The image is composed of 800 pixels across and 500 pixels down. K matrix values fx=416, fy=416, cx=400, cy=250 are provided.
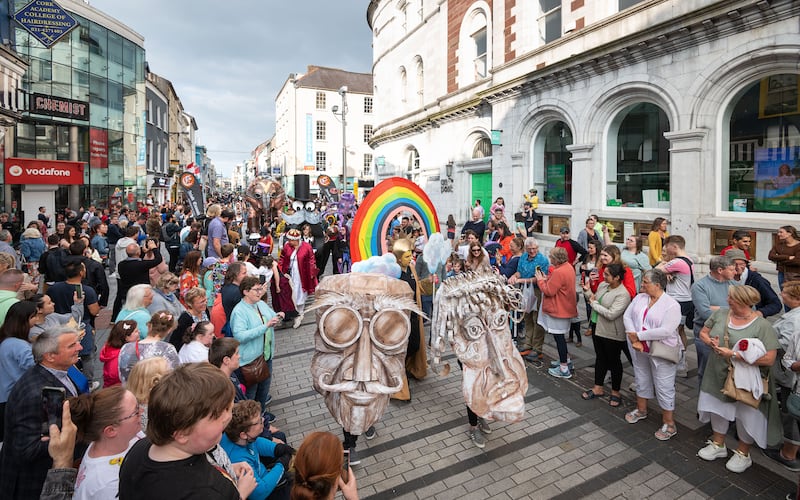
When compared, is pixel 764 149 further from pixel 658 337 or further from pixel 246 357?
pixel 246 357

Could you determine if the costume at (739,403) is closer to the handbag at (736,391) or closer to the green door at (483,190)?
the handbag at (736,391)

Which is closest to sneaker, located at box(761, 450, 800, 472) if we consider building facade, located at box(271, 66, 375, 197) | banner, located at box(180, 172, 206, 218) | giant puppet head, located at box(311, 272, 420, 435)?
giant puppet head, located at box(311, 272, 420, 435)

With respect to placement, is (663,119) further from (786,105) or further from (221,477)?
(221,477)

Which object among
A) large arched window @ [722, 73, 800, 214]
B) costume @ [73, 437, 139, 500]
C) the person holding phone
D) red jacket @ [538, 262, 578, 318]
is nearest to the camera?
costume @ [73, 437, 139, 500]

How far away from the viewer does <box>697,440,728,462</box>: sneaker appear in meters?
3.89

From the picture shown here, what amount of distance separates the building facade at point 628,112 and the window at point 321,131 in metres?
32.1

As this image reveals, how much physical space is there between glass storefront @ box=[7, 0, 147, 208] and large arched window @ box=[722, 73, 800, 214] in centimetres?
2757

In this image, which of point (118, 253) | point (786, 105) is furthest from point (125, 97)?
point (786, 105)

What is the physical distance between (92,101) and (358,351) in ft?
96.3

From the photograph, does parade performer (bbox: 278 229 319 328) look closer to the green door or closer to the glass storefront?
the green door

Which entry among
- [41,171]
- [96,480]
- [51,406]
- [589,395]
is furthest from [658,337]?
[41,171]

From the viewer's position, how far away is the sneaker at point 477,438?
4217 millimetres

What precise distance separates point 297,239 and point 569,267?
5.45 m

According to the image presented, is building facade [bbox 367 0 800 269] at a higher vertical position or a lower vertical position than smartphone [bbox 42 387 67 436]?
higher
